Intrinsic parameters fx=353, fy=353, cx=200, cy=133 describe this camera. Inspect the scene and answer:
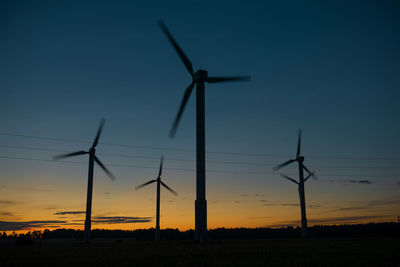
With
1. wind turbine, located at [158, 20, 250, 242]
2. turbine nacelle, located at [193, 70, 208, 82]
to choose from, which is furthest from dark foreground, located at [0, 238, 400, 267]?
turbine nacelle, located at [193, 70, 208, 82]

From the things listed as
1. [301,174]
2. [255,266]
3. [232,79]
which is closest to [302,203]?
[301,174]

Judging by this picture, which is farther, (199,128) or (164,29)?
(164,29)

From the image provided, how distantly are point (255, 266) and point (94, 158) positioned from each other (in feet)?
278

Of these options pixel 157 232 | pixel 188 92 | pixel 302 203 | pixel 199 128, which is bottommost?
pixel 157 232

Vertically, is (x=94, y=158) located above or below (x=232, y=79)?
below

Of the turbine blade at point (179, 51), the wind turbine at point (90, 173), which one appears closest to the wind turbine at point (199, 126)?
the turbine blade at point (179, 51)

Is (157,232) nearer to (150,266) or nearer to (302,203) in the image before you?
(302,203)

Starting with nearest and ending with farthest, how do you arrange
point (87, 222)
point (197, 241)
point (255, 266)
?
point (255, 266) < point (197, 241) < point (87, 222)

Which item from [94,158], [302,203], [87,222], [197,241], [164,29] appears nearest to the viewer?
[197,241]

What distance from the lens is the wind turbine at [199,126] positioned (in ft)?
169

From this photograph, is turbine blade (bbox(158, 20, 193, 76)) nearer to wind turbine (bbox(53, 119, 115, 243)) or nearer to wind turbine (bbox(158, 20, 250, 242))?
wind turbine (bbox(158, 20, 250, 242))

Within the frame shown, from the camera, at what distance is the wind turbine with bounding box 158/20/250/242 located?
5138 cm

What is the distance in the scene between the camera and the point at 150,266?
20.5 meters

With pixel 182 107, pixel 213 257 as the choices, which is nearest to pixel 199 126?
pixel 182 107
